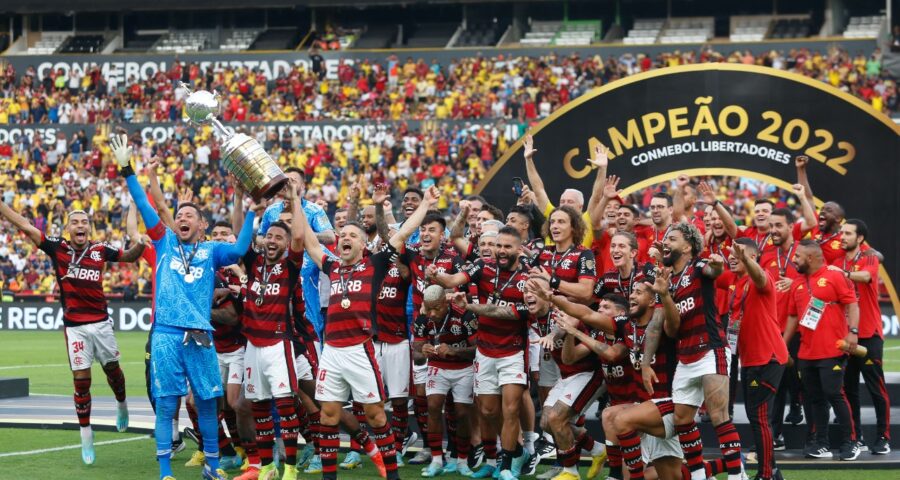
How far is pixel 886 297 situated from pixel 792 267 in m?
14.2

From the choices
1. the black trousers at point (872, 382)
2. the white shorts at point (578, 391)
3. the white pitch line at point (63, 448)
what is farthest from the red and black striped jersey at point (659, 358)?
the white pitch line at point (63, 448)

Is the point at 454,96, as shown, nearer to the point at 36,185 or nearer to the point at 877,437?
the point at 36,185

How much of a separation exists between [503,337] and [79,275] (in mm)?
4263

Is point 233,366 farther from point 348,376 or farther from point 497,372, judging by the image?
point 497,372

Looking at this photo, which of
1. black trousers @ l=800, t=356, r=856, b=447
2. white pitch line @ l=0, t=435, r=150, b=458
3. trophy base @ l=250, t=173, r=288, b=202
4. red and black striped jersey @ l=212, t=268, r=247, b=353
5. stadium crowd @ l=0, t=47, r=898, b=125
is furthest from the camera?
stadium crowd @ l=0, t=47, r=898, b=125

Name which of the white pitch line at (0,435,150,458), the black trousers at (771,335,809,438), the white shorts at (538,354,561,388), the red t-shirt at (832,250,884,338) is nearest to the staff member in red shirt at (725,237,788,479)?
the black trousers at (771,335,809,438)

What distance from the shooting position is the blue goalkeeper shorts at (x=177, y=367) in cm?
1019

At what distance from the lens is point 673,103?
15.2 metres

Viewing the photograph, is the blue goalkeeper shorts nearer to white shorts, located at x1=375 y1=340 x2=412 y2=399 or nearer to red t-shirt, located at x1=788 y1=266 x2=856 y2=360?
white shorts, located at x1=375 y1=340 x2=412 y2=399

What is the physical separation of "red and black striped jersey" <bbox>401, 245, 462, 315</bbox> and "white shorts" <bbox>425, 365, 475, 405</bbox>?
0.72m

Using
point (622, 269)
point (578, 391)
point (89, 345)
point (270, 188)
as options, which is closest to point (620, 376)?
point (578, 391)

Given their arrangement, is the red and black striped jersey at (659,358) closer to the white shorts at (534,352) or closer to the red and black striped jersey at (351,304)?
the white shorts at (534,352)

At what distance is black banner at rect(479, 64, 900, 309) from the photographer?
1474 cm

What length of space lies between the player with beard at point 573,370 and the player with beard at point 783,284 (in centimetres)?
199
